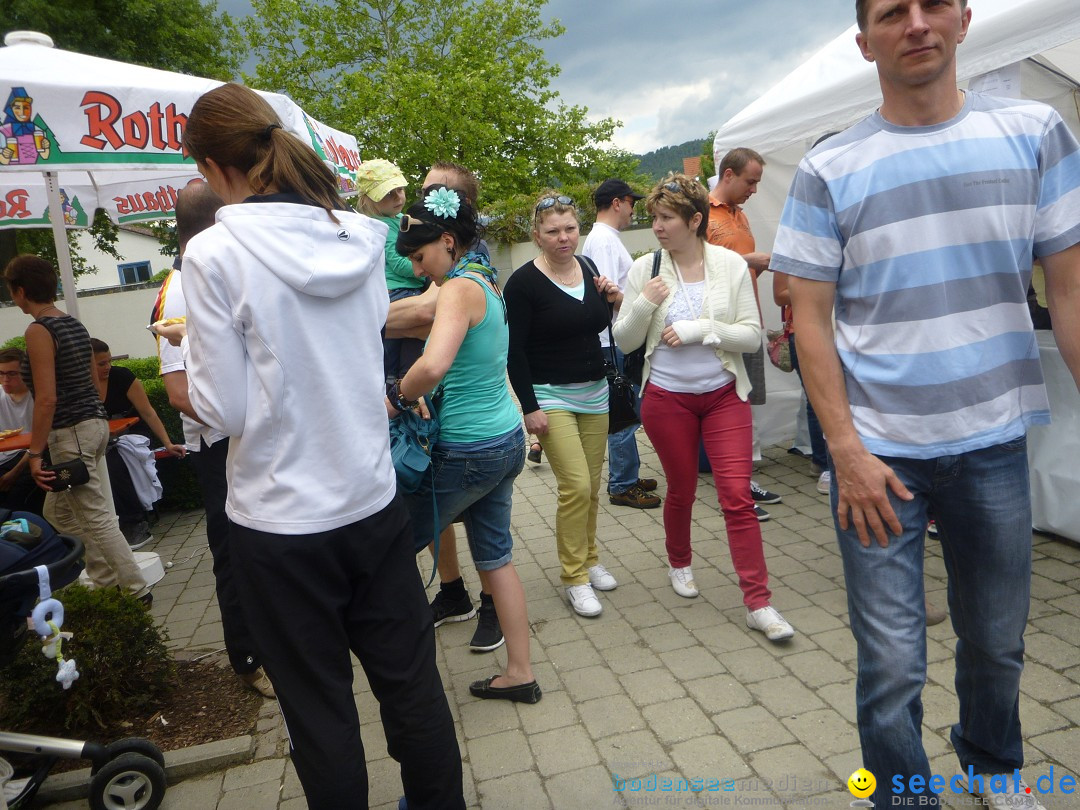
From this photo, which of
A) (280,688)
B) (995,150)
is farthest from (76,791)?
(995,150)

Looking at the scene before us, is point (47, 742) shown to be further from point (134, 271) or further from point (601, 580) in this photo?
point (134, 271)

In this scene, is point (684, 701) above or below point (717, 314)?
below

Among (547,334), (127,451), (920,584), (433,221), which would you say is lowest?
(127,451)

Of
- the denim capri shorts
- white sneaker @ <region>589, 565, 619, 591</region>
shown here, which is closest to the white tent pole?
the denim capri shorts

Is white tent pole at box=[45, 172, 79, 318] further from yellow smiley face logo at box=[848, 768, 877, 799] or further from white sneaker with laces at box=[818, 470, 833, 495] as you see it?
white sneaker with laces at box=[818, 470, 833, 495]

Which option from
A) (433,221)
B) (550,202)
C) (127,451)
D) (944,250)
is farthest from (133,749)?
(127,451)

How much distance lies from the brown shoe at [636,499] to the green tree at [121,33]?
40.4 ft

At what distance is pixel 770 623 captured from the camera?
11.4 ft

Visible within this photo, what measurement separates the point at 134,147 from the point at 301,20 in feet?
96.8

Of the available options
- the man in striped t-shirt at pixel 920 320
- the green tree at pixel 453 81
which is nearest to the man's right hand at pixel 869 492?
the man in striped t-shirt at pixel 920 320

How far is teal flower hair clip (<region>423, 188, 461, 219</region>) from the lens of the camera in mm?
2865

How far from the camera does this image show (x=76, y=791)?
2.95 meters

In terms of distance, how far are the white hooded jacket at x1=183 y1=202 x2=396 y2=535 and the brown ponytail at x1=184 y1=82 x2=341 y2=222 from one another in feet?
0.28

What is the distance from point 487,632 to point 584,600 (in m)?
0.51
